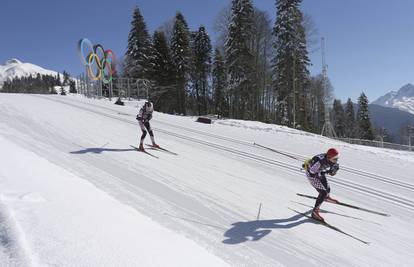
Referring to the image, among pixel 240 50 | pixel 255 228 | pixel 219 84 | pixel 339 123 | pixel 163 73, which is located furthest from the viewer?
pixel 339 123

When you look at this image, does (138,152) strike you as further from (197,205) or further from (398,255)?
(398,255)

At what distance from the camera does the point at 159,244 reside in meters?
5.02

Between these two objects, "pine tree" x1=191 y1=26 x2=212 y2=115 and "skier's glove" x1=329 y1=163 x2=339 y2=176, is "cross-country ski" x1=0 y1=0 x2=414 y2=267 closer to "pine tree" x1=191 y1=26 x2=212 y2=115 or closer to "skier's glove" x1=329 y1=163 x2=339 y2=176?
"skier's glove" x1=329 y1=163 x2=339 y2=176

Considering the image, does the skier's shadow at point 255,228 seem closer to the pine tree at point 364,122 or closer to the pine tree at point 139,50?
the pine tree at point 139,50

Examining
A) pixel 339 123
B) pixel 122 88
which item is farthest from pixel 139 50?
pixel 339 123

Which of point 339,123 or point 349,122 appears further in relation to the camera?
point 349,122

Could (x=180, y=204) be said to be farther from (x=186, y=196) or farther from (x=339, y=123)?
(x=339, y=123)

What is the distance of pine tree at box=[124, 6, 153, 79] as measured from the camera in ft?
145

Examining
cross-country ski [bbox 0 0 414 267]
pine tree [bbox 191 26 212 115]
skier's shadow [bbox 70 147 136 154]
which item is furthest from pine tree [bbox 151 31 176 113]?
skier's shadow [bbox 70 147 136 154]

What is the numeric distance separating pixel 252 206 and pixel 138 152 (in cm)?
585

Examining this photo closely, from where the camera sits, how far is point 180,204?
7891 millimetres

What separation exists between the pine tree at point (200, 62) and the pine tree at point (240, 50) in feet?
29.5

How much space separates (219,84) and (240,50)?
38.7 ft

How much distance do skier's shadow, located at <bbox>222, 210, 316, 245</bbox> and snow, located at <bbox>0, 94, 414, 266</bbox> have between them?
0.09 feet
